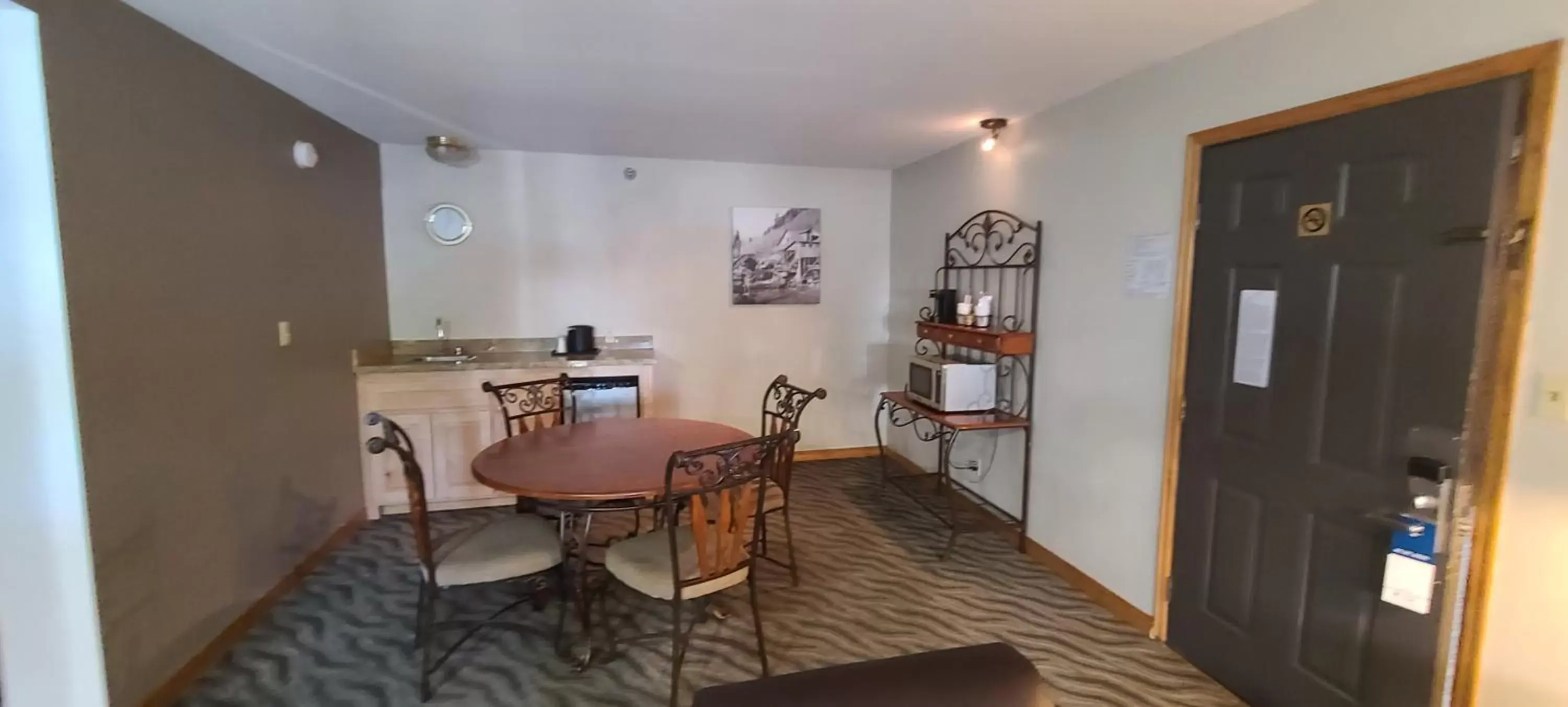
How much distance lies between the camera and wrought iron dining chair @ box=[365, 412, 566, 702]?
91.9 inches

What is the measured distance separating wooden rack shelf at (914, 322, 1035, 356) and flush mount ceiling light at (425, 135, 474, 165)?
295cm

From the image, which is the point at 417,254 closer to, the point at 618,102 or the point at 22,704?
the point at 618,102

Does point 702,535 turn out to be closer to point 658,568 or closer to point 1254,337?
point 658,568

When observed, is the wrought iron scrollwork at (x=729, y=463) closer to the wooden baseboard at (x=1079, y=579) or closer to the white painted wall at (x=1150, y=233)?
the white painted wall at (x=1150, y=233)

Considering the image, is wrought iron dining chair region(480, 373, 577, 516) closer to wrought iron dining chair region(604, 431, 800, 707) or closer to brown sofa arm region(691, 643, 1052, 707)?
wrought iron dining chair region(604, 431, 800, 707)

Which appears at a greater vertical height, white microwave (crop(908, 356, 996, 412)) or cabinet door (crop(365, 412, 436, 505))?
white microwave (crop(908, 356, 996, 412))

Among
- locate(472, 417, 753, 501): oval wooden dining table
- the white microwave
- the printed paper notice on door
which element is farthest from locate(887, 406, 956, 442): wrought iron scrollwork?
the printed paper notice on door

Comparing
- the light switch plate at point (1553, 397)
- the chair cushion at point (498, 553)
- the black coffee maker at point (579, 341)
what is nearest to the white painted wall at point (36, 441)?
the chair cushion at point (498, 553)

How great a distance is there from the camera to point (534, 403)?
3.61 m

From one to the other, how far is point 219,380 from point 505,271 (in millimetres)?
2070

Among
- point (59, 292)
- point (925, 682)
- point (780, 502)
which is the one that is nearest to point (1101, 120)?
point (780, 502)

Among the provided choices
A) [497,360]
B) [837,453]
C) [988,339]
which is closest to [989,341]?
[988,339]

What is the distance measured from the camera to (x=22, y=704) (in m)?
2.00

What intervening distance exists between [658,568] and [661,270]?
111 inches
